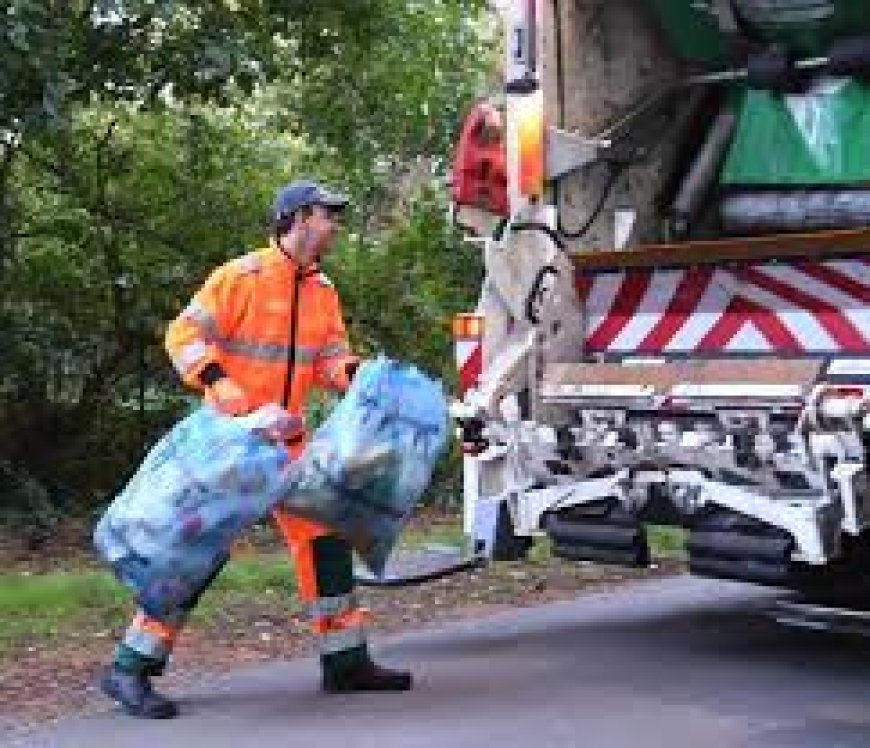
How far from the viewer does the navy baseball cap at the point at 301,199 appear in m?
5.82

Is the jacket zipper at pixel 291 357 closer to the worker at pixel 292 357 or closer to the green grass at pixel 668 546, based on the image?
the worker at pixel 292 357

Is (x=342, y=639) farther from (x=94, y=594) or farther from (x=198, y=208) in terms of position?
(x=198, y=208)

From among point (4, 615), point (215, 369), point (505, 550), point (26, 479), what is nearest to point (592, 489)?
point (505, 550)

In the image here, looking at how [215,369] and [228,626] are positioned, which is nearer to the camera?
[215,369]

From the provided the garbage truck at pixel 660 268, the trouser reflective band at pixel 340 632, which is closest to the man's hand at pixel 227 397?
the trouser reflective band at pixel 340 632

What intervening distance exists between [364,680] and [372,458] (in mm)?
742

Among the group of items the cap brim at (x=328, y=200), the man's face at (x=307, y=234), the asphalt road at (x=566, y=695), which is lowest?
the asphalt road at (x=566, y=695)

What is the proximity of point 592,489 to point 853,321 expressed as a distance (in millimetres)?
1072

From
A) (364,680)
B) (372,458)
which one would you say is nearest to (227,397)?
(372,458)

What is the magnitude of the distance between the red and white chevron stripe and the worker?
118 centimetres

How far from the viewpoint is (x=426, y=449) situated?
581 cm

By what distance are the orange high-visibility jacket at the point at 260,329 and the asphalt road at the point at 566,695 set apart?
3.17ft

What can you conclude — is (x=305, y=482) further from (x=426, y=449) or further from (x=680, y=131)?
(x=680, y=131)

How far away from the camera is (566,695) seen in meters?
5.82
